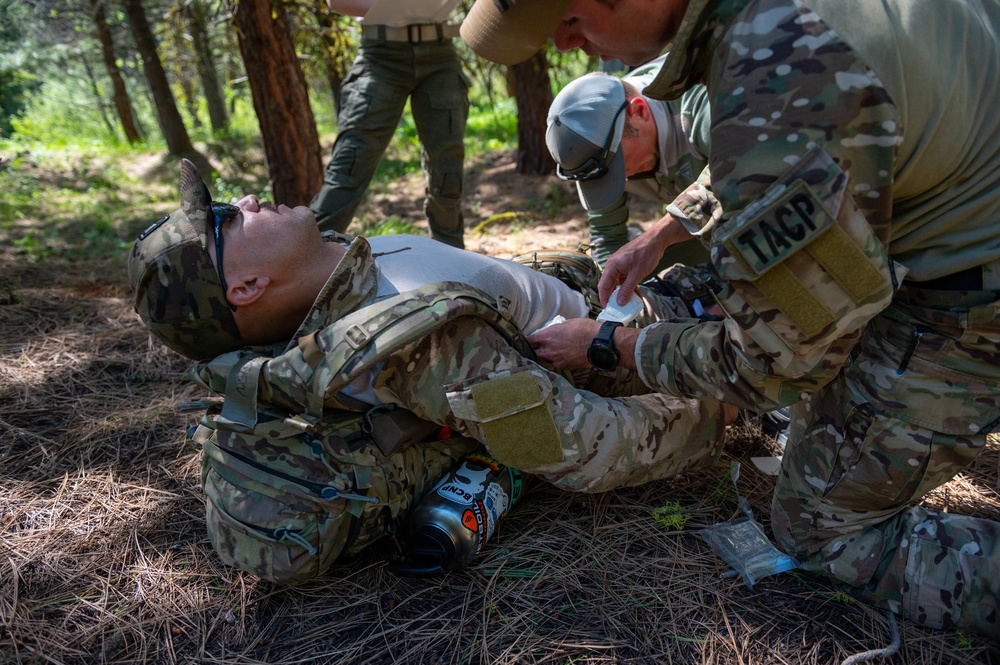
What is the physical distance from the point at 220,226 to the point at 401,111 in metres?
2.62

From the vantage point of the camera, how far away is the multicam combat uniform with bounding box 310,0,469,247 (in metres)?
4.34

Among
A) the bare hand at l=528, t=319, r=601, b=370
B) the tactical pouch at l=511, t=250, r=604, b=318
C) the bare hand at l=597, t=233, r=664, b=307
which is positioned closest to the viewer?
the bare hand at l=528, t=319, r=601, b=370

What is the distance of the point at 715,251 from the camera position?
1645 mm

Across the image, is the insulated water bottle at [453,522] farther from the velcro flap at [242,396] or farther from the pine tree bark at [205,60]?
the pine tree bark at [205,60]

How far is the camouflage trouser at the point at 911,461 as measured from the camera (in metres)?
1.80

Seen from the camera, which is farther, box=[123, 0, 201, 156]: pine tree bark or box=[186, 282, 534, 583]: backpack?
box=[123, 0, 201, 156]: pine tree bark

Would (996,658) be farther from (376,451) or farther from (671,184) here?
(671,184)

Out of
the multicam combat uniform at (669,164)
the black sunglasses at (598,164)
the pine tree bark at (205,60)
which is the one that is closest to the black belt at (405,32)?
the multicam combat uniform at (669,164)

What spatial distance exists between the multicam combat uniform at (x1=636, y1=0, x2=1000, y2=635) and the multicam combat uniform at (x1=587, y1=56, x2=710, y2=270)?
55.4 inches

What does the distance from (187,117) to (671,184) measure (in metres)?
27.7

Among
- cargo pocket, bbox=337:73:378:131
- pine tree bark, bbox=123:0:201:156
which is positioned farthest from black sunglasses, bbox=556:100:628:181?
pine tree bark, bbox=123:0:201:156

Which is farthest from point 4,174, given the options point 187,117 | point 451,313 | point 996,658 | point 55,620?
point 187,117

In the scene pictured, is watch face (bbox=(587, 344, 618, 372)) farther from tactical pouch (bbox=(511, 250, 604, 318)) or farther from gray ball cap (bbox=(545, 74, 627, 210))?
gray ball cap (bbox=(545, 74, 627, 210))

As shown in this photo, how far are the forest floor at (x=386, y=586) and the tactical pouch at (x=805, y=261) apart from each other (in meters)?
0.86
